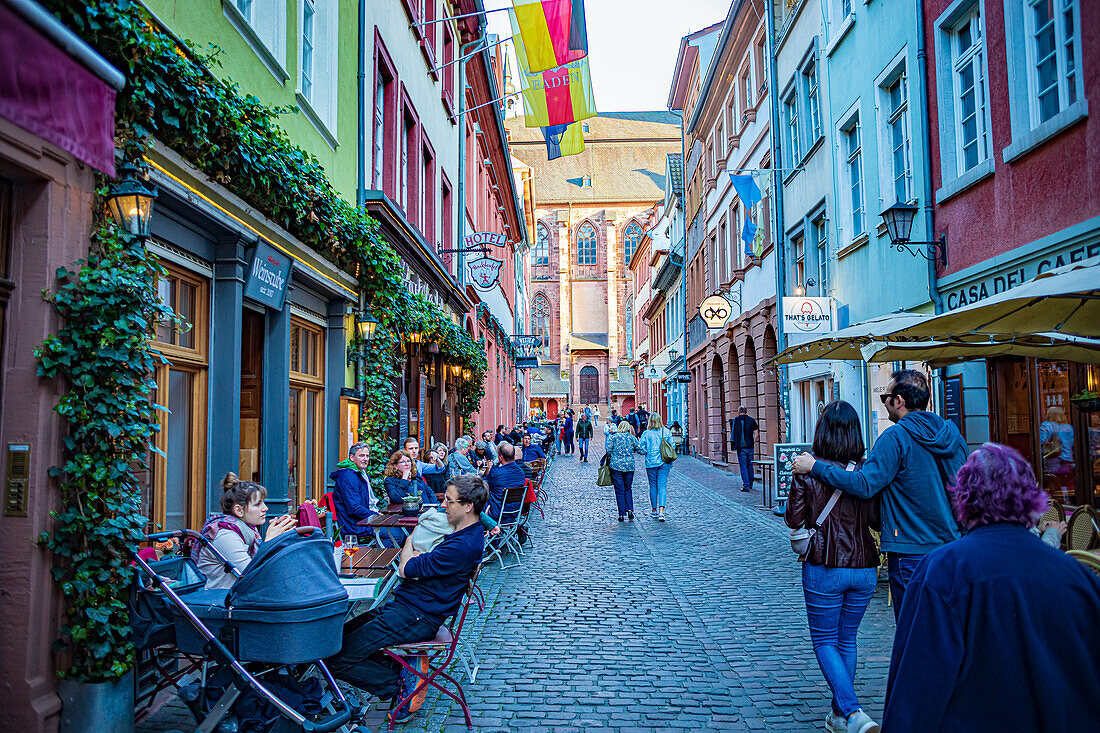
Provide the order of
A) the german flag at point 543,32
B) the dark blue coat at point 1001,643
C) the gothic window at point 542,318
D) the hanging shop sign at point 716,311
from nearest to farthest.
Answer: the dark blue coat at point 1001,643 → the german flag at point 543,32 → the hanging shop sign at point 716,311 → the gothic window at point 542,318

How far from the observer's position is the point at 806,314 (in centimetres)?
1356

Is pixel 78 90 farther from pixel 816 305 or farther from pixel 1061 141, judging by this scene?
pixel 816 305

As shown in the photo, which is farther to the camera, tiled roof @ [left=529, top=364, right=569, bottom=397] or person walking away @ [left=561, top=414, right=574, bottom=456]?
tiled roof @ [left=529, top=364, right=569, bottom=397]

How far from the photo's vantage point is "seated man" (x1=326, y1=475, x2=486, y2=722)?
4004mm

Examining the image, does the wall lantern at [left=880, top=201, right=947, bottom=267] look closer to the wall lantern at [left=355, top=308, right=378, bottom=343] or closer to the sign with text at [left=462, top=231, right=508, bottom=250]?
the wall lantern at [left=355, top=308, right=378, bottom=343]

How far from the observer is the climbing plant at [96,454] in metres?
3.95

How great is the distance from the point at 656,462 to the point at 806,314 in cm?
368

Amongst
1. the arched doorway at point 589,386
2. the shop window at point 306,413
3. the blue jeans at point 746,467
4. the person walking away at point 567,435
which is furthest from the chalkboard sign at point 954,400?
the arched doorway at point 589,386

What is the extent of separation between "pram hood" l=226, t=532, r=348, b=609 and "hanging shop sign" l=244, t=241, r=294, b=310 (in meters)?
3.83

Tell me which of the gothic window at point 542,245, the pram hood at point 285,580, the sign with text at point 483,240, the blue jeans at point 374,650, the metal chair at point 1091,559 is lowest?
the blue jeans at point 374,650

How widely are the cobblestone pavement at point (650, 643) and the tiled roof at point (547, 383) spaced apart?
5370cm

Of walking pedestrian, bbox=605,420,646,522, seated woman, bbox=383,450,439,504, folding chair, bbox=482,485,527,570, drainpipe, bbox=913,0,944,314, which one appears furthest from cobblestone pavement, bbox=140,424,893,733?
drainpipe, bbox=913,0,944,314

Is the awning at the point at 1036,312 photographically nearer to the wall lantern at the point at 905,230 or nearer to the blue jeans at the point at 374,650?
the wall lantern at the point at 905,230

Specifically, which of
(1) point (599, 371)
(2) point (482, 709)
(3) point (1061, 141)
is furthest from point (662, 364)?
(2) point (482, 709)
